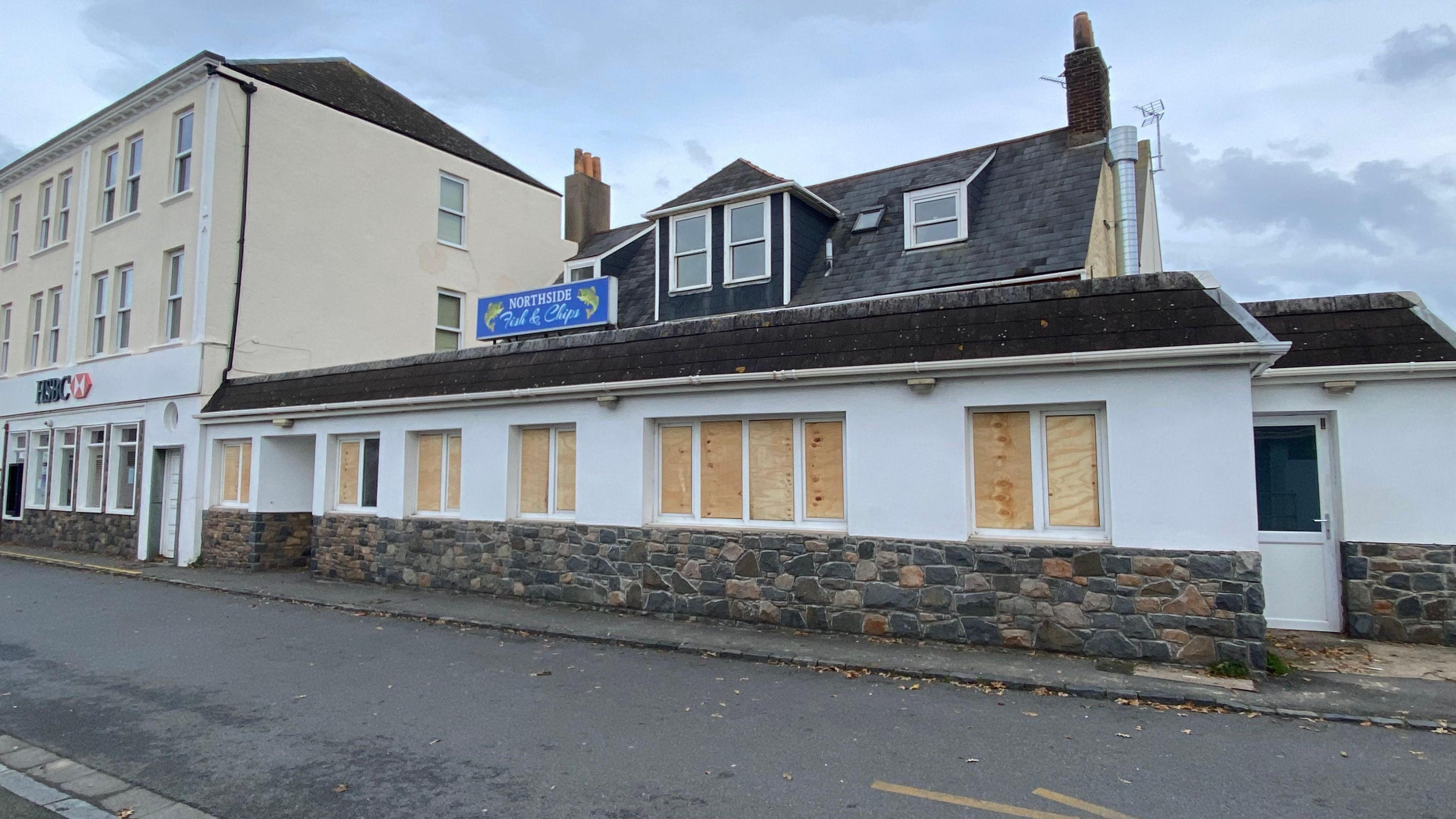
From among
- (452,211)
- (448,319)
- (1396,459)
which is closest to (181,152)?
(452,211)

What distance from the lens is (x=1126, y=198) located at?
17.3m

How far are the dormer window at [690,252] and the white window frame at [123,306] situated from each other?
40.5 feet

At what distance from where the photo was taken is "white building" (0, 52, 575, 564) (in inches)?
667

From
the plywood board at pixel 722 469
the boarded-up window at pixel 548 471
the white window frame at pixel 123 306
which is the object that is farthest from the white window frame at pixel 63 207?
the plywood board at pixel 722 469

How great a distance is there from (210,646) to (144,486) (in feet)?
34.3

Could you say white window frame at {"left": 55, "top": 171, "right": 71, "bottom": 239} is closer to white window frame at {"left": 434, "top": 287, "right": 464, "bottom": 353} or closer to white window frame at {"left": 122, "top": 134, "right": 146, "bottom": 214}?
white window frame at {"left": 122, "top": 134, "right": 146, "bottom": 214}

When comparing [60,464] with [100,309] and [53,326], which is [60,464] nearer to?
[53,326]

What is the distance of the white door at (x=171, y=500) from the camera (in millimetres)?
16484

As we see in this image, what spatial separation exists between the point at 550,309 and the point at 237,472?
687 centimetres

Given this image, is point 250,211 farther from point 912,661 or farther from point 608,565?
point 912,661

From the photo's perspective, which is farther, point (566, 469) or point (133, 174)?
point (133, 174)

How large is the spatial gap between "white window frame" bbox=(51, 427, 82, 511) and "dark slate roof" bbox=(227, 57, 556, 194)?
9778 mm

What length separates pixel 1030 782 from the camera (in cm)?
479

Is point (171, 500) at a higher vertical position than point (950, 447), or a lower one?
lower
